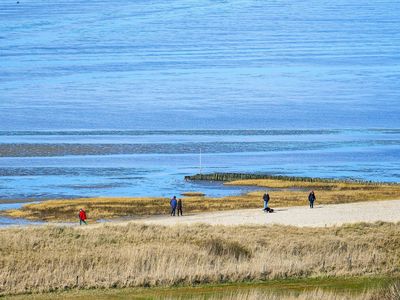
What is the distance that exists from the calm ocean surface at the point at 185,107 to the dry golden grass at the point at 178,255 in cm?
2400

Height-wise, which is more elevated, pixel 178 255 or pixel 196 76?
pixel 196 76

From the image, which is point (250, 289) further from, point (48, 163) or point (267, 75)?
point (267, 75)

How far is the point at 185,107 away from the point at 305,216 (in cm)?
5702

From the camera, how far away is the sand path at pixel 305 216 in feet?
119

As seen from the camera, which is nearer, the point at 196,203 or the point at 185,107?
the point at 196,203

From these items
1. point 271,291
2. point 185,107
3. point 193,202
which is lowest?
point 193,202

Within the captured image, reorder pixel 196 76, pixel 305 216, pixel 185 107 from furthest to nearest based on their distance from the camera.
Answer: pixel 196 76 → pixel 185 107 → pixel 305 216

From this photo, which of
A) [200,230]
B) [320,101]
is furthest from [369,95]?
[200,230]

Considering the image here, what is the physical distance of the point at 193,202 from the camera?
154 feet

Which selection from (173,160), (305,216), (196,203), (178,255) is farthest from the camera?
(173,160)

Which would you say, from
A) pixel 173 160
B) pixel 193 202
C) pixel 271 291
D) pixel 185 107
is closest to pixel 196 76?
pixel 185 107

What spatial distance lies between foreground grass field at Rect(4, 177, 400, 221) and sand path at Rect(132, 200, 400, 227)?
2.87m

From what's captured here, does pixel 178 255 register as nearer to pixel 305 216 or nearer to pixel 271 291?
pixel 271 291

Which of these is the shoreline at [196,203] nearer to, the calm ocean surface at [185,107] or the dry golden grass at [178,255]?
the calm ocean surface at [185,107]
